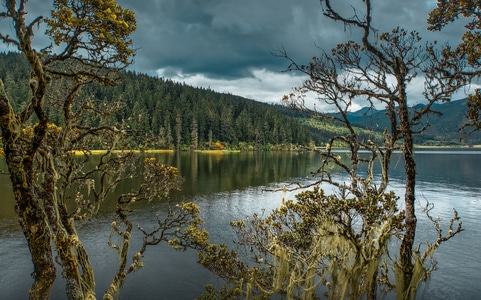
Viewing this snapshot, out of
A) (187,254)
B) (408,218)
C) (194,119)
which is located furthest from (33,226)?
(194,119)

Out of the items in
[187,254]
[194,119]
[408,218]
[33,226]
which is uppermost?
[194,119]

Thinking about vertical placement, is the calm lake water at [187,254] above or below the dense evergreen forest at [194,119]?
below

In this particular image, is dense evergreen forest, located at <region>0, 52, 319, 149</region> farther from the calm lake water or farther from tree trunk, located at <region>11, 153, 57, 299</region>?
tree trunk, located at <region>11, 153, 57, 299</region>

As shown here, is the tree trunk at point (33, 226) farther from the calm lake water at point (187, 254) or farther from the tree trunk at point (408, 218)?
the tree trunk at point (408, 218)

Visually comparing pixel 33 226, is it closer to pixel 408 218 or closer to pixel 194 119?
pixel 408 218

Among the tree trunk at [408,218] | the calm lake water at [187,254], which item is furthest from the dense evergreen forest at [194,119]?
the tree trunk at [408,218]

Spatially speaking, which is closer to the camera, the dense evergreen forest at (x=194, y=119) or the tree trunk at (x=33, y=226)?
the tree trunk at (x=33, y=226)

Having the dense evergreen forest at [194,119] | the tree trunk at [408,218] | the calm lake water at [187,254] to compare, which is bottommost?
the calm lake water at [187,254]

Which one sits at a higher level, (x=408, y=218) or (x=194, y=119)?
(x=194, y=119)

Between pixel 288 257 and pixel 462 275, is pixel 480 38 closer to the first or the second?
pixel 288 257

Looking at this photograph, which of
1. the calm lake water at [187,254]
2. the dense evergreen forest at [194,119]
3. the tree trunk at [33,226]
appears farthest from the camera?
the dense evergreen forest at [194,119]

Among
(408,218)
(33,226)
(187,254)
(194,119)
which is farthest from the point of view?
(194,119)

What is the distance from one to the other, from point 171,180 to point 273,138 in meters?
163

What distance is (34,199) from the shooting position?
6.24 metres
